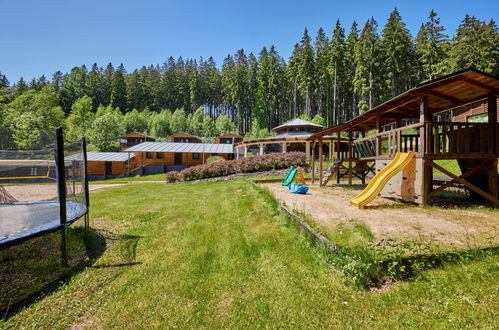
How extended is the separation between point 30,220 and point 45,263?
1202mm

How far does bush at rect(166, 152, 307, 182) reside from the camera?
59.6 feet

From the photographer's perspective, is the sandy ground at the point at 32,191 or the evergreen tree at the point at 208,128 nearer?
the sandy ground at the point at 32,191

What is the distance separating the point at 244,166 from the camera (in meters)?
18.3

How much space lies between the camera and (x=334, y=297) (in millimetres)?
2686

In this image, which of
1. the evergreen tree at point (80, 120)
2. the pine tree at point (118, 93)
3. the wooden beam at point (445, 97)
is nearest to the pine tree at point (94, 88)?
the pine tree at point (118, 93)

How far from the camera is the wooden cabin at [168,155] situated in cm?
2970

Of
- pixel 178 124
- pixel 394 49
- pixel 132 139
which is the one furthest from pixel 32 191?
pixel 178 124

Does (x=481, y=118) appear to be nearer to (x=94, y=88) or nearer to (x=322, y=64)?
(x=322, y=64)

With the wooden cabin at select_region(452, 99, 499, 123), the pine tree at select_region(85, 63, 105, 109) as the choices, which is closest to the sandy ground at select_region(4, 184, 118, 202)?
the wooden cabin at select_region(452, 99, 499, 123)

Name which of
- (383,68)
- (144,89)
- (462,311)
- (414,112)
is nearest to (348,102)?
(383,68)

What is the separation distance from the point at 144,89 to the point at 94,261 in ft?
248

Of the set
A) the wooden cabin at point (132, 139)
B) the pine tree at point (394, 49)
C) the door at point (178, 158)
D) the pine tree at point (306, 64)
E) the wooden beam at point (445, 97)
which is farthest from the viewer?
the wooden cabin at point (132, 139)

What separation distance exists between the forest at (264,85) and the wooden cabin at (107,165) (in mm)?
7171

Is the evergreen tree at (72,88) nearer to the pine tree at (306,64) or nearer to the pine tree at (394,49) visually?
the pine tree at (306,64)
